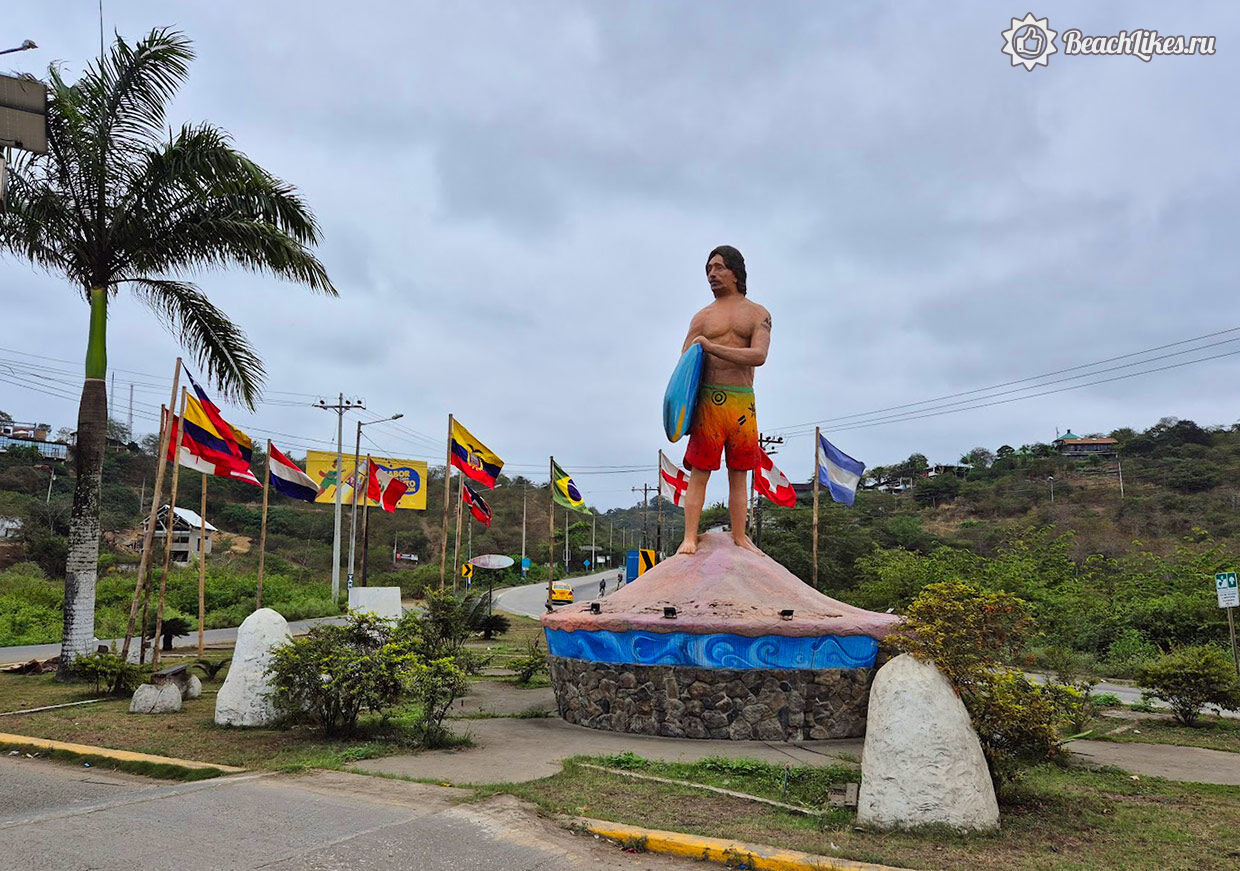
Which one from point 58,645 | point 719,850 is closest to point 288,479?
point 58,645

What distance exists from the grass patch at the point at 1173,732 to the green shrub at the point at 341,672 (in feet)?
28.0

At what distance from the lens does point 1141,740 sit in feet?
35.0

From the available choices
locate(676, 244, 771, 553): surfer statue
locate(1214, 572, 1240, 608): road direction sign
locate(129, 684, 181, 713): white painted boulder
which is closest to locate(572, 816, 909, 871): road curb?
locate(676, 244, 771, 553): surfer statue

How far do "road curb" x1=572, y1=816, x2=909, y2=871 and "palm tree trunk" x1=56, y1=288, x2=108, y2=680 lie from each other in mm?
10623

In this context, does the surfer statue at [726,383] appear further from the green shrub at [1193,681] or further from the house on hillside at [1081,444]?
the house on hillside at [1081,444]

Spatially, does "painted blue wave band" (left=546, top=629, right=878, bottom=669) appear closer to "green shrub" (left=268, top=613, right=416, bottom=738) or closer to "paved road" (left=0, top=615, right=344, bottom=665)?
"green shrub" (left=268, top=613, right=416, bottom=738)

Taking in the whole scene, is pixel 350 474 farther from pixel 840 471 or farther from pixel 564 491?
pixel 840 471

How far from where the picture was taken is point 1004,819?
244 inches

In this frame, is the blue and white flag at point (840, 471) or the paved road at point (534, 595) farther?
the paved road at point (534, 595)

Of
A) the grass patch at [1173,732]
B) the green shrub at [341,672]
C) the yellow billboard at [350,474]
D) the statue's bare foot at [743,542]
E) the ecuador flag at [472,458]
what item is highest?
the yellow billboard at [350,474]

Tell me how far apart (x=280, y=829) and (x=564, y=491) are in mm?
18334

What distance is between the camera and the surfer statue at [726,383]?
11.4 metres

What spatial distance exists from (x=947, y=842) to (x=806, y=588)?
5767 mm

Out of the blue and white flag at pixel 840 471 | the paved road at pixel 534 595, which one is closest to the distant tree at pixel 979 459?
the paved road at pixel 534 595
